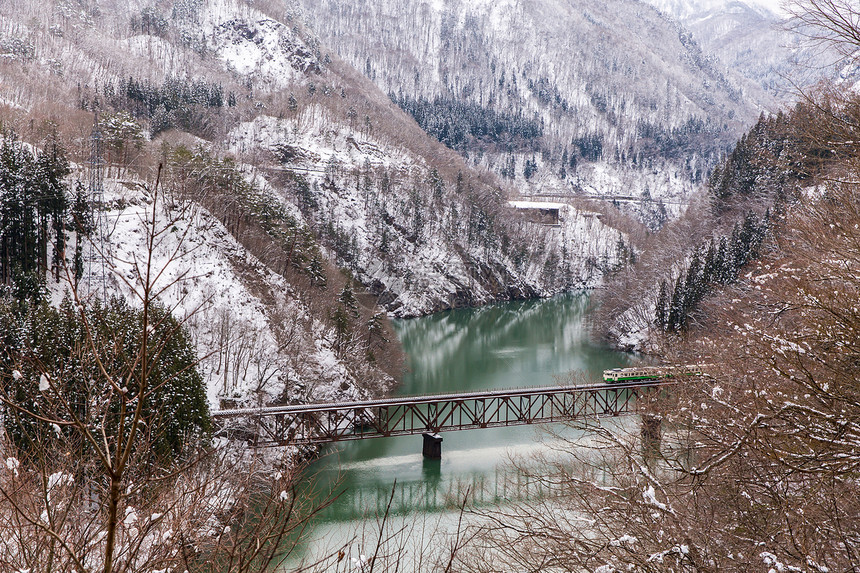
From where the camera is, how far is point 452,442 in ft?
105

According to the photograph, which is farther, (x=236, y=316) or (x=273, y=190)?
(x=273, y=190)

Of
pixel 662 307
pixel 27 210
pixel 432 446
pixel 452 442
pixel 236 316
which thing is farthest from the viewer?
pixel 662 307

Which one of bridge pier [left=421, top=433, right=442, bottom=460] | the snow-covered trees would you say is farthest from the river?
the snow-covered trees

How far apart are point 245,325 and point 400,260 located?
50.8 metres

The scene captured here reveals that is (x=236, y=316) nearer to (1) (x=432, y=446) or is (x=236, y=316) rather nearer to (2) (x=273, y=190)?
(1) (x=432, y=446)

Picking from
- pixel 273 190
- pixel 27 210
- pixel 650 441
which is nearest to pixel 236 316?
pixel 27 210

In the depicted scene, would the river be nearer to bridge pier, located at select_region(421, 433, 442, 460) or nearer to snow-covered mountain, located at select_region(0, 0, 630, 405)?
bridge pier, located at select_region(421, 433, 442, 460)

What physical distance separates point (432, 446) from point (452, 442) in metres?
3.29

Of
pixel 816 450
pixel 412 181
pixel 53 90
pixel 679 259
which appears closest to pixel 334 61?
pixel 412 181

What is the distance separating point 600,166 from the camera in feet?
607

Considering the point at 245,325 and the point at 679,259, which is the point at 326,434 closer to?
the point at 245,325

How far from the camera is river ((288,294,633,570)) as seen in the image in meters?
22.0

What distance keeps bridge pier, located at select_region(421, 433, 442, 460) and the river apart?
0.38m

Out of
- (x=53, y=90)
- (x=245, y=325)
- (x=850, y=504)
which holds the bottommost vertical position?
(x=245, y=325)
